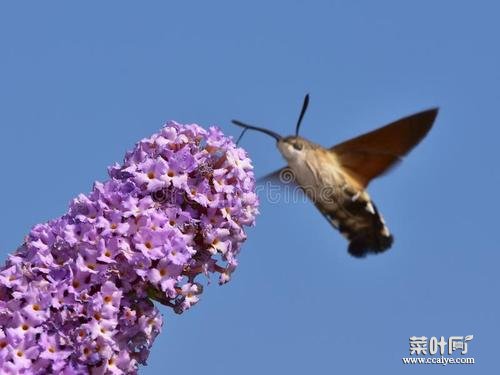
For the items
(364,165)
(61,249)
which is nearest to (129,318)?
(61,249)

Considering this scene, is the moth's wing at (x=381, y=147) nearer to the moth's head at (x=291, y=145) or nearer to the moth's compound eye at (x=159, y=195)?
the moth's head at (x=291, y=145)

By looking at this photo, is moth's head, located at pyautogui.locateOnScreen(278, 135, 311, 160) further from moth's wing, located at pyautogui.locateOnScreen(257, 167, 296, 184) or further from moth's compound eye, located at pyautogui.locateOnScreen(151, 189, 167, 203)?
moth's compound eye, located at pyautogui.locateOnScreen(151, 189, 167, 203)

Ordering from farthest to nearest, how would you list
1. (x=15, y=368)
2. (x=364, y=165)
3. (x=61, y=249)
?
(x=364, y=165), (x=61, y=249), (x=15, y=368)

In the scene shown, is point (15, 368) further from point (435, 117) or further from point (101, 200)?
point (435, 117)

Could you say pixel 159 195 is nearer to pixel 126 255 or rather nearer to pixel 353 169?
pixel 126 255

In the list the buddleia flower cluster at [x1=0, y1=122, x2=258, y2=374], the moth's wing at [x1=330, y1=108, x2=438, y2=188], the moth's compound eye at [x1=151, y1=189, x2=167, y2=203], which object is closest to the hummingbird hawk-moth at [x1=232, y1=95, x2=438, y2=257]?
the moth's wing at [x1=330, y1=108, x2=438, y2=188]

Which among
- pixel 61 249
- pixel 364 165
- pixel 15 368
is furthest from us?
pixel 364 165
